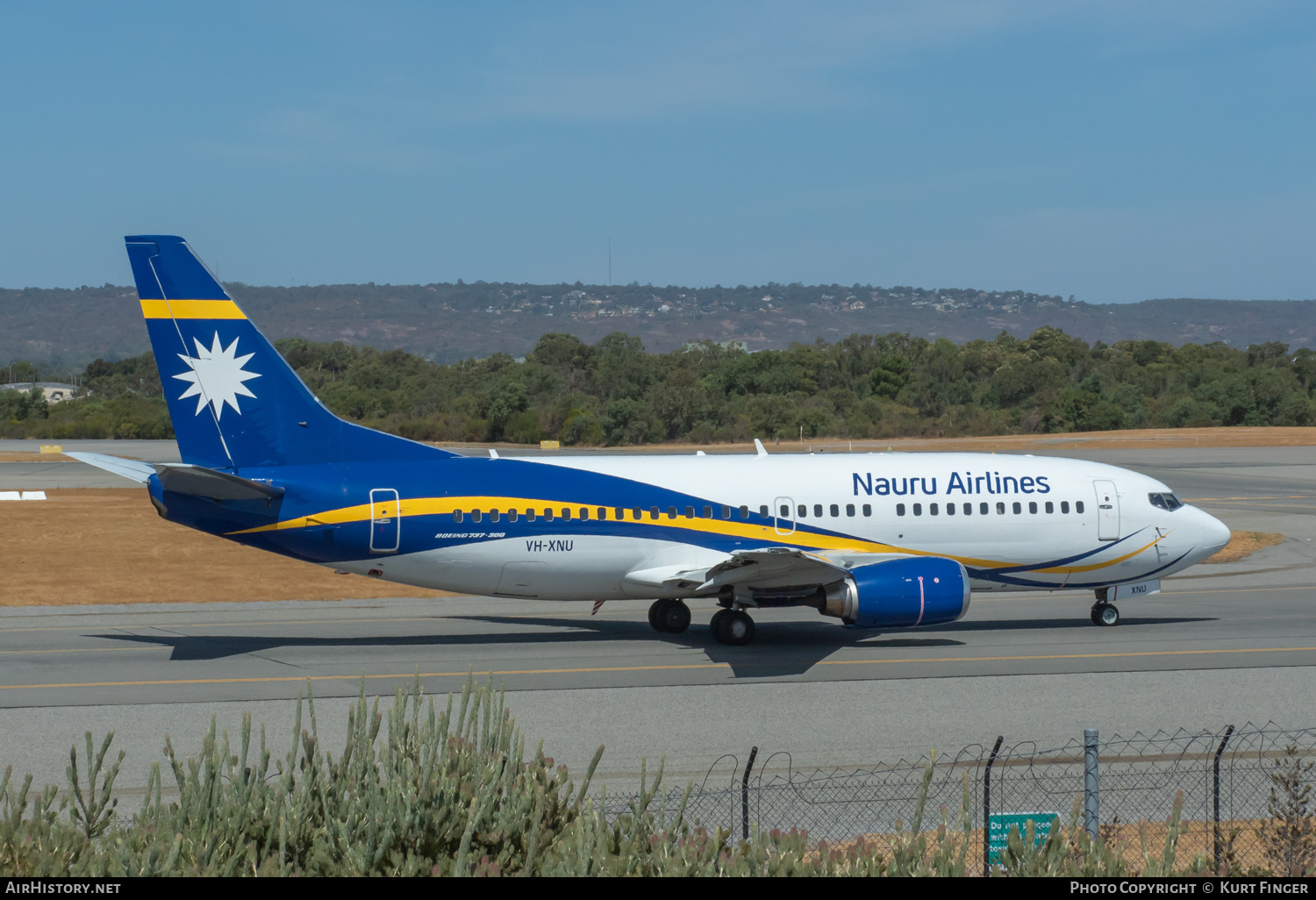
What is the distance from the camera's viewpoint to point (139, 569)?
1319 inches

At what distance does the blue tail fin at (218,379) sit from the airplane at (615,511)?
0.03 m

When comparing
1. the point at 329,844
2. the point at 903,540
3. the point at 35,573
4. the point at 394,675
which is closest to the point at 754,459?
the point at 903,540

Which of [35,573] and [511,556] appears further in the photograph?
[35,573]

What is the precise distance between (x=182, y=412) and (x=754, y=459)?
11162 mm

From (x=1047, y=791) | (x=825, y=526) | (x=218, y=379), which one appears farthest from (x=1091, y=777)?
(x=218, y=379)

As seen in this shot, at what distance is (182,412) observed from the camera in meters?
22.1

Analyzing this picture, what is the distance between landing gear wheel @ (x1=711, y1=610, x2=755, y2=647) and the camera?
75.2 ft

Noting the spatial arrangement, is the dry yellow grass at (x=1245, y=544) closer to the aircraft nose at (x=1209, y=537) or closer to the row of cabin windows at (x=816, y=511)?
the aircraft nose at (x=1209, y=537)

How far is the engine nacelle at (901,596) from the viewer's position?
20.9 m

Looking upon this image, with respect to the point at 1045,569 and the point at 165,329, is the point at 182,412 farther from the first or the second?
the point at 1045,569

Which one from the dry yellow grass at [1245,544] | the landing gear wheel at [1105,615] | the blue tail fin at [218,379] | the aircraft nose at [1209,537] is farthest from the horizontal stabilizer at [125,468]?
the dry yellow grass at [1245,544]

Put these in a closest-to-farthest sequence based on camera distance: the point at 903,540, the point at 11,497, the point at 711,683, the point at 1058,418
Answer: the point at 711,683, the point at 903,540, the point at 11,497, the point at 1058,418

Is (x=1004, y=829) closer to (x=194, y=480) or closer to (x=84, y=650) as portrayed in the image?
(x=194, y=480)

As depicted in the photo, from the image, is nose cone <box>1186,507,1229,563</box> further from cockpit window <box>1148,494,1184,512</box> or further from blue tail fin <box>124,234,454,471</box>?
blue tail fin <box>124,234,454,471</box>
